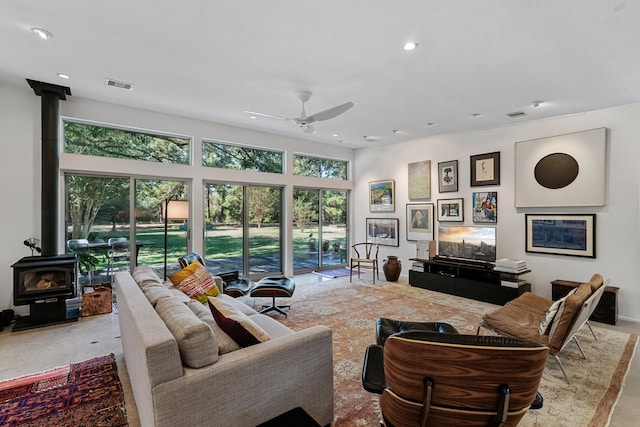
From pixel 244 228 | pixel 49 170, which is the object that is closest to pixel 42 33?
pixel 49 170

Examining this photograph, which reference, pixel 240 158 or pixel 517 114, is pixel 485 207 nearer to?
pixel 517 114

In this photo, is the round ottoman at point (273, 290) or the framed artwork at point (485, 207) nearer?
the round ottoman at point (273, 290)

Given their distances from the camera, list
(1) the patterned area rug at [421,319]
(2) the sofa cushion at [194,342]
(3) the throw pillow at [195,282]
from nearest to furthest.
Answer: (2) the sofa cushion at [194,342] → (1) the patterned area rug at [421,319] → (3) the throw pillow at [195,282]

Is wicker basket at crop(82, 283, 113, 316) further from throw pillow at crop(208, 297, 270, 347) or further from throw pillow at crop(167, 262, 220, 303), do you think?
throw pillow at crop(208, 297, 270, 347)

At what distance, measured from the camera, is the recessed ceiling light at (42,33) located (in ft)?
8.43

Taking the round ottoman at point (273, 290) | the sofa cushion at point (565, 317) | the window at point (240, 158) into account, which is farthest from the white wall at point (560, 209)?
the round ottoman at point (273, 290)

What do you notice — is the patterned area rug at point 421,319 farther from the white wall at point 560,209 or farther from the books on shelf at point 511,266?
the white wall at point 560,209

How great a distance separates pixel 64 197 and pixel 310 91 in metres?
3.78

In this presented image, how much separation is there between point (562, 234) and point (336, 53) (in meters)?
4.37

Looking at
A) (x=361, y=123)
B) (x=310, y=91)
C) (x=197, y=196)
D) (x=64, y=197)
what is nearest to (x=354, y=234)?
(x=361, y=123)

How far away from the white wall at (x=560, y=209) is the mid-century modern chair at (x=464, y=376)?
432 centimetres

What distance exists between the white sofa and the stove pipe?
9.10ft

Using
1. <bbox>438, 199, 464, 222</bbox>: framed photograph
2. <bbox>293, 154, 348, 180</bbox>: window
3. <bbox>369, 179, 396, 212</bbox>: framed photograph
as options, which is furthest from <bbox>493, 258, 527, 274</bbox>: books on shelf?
<bbox>293, 154, 348, 180</bbox>: window

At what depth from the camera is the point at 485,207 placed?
A: 5.41 meters
